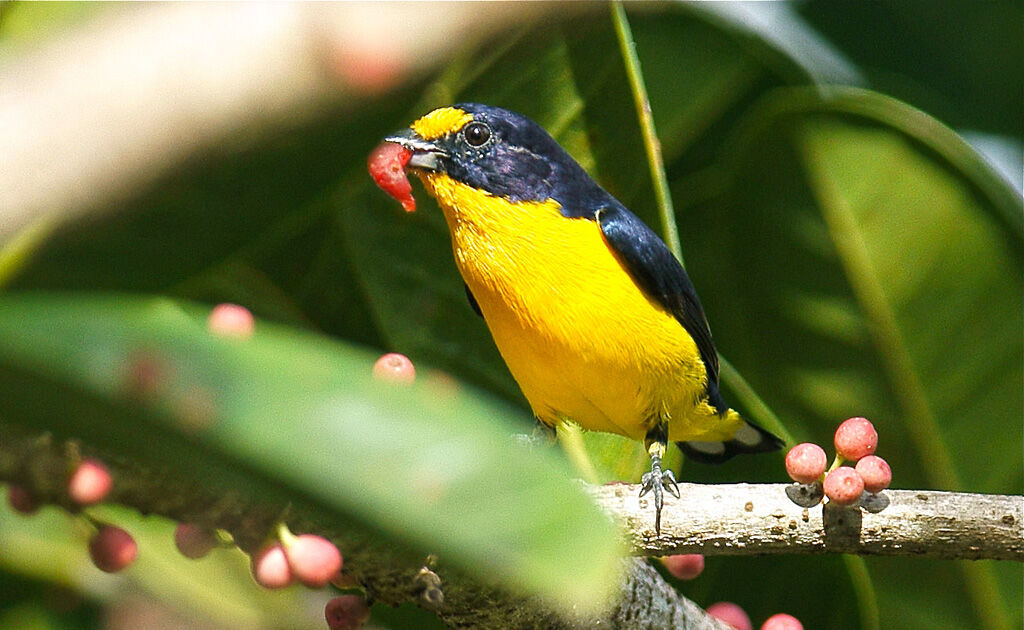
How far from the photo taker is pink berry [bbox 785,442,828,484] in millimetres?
1646

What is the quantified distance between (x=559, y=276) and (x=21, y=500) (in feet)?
4.91

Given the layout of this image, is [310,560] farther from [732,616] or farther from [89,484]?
[732,616]

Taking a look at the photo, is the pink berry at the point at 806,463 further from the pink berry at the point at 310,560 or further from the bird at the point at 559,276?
the pink berry at the point at 310,560

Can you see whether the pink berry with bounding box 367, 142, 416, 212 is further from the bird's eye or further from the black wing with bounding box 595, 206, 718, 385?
the black wing with bounding box 595, 206, 718, 385

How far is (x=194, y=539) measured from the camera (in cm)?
124

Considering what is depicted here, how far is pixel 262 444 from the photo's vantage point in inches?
18.1

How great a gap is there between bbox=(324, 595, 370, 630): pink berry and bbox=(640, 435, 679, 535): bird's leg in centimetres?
46

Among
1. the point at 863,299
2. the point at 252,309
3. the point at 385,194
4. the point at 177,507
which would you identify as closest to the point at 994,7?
the point at 863,299

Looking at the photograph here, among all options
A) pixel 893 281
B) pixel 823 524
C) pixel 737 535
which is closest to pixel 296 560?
pixel 737 535

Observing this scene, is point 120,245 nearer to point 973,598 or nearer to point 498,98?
point 498,98

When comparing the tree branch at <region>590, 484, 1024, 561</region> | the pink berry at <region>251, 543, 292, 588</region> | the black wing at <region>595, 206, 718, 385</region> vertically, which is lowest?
the pink berry at <region>251, 543, 292, 588</region>

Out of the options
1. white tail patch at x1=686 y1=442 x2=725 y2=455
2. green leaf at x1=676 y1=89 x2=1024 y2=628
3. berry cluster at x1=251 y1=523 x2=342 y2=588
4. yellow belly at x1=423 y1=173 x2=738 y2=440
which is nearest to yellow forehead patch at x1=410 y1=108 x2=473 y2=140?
yellow belly at x1=423 y1=173 x2=738 y2=440

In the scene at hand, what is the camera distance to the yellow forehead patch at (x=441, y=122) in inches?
96.4

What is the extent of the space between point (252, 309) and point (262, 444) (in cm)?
182
